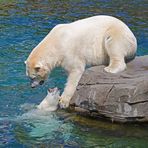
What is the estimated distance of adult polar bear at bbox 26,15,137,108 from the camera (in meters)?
8.55

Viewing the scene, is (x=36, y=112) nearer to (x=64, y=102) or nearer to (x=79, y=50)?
(x=64, y=102)

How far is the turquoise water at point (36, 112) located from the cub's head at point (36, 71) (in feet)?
1.88

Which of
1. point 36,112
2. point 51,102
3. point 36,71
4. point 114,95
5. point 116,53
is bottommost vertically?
point 36,112

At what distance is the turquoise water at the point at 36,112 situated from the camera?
773cm

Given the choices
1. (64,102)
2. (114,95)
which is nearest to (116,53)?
(114,95)

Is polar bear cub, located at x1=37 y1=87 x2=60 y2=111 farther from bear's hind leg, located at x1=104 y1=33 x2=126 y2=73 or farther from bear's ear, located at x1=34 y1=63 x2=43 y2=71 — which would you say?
bear's hind leg, located at x1=104 y1=33 x2=126 y2=73

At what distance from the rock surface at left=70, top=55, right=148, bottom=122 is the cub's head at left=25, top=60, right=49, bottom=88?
0.64 metres

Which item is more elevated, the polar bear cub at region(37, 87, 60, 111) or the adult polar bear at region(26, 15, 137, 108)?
the adult polar bear at region(26, 15, 137, 108)

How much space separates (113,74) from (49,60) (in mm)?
1113

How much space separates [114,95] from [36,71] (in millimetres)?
1416

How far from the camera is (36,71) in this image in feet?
28.0

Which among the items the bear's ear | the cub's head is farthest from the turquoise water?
the bear's ear

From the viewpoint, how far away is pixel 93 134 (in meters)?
7.91

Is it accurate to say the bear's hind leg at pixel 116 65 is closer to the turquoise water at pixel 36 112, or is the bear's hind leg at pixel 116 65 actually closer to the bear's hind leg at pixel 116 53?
the bear's hind leg at pixel 116 53
